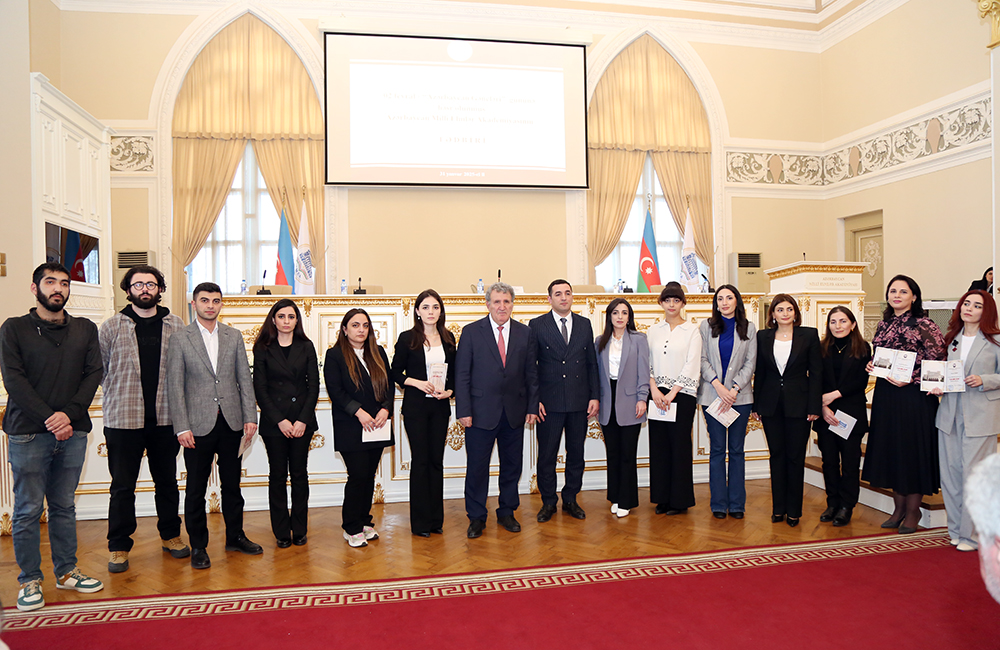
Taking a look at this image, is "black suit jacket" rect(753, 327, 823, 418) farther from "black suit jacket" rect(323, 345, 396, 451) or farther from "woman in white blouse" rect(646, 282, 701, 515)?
"black suit jacket" rect(323, 345, 396, 451)

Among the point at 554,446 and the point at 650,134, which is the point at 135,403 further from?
the point at 650,134

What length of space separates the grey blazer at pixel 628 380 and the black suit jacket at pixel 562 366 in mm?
146

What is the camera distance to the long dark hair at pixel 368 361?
11.9ft

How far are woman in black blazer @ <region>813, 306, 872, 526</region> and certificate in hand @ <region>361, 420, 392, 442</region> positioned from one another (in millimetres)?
2727

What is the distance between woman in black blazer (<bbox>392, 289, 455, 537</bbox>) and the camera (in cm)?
376

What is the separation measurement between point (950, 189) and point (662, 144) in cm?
353

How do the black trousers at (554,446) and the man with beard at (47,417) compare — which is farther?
the black trousers at (554,446)

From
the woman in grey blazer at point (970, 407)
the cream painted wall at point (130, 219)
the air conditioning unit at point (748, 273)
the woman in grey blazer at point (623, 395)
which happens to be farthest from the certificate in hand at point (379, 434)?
the air conditioning unit at point (748, 273)

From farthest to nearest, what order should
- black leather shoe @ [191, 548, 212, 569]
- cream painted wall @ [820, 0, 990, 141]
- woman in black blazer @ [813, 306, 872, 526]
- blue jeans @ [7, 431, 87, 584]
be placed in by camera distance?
cream painted wall @ [820, 0, 990, 141] < woman in black blazer @ [813, 306, 872, 526] < black leather shoe @ [191, 548, 212, 569] < blue jeans @ [7, 431, 87, 584]

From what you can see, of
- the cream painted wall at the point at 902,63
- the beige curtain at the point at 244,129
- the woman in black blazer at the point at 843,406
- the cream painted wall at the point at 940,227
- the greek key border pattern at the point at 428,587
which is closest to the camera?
the greek key border pattern at the point at 428,587

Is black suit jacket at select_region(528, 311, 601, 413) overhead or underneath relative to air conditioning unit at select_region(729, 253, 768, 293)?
underneath

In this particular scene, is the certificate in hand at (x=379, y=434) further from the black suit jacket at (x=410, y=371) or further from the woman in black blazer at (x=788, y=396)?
the woman in black blazer at (x=788, y=396)

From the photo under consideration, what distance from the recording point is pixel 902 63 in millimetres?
7691

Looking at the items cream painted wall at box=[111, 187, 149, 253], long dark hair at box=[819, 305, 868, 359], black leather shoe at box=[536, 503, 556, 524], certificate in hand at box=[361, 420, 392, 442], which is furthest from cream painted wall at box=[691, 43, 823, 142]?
cream painted wall at box=[111, 187, 149, 253]
